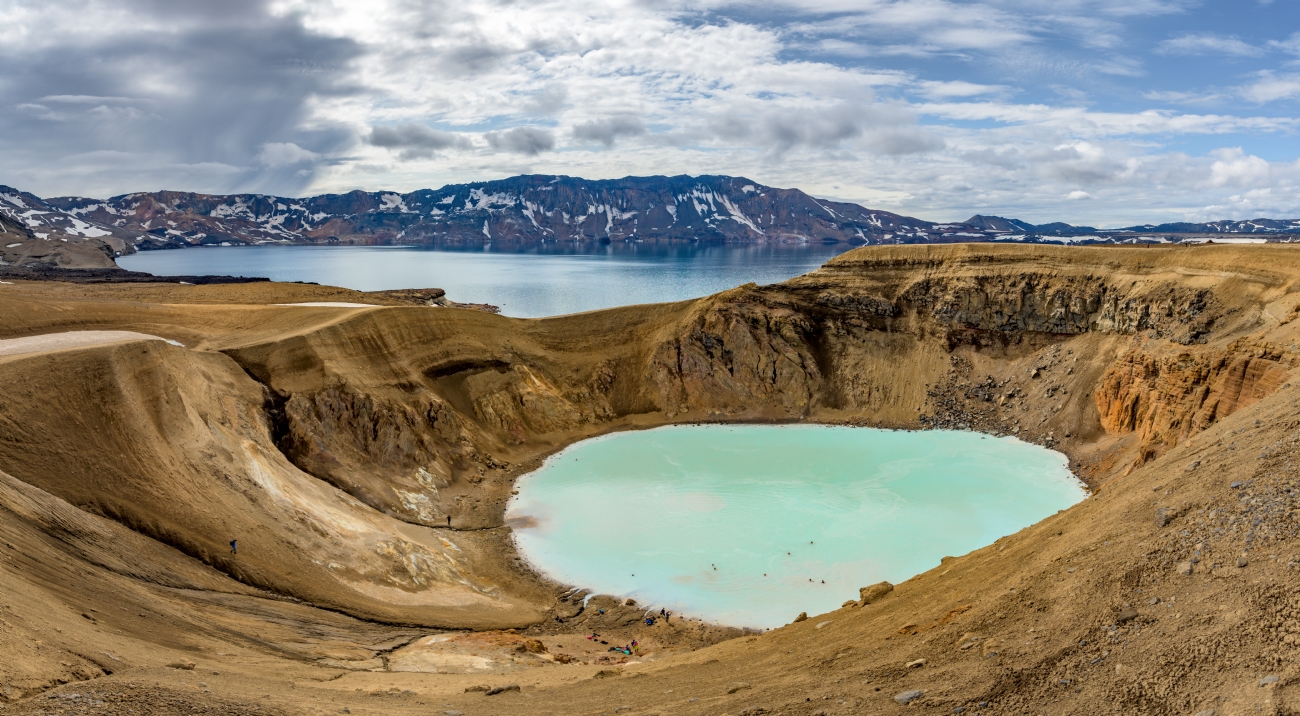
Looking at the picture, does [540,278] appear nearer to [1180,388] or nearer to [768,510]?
[768,510]

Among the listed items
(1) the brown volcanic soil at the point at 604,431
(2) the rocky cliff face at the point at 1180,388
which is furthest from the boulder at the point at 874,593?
(2) the rocky cliff face at the point at 1180,388

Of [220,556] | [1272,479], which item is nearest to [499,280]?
[220,556]

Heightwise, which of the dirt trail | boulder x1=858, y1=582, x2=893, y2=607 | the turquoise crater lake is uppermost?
the dirt trail

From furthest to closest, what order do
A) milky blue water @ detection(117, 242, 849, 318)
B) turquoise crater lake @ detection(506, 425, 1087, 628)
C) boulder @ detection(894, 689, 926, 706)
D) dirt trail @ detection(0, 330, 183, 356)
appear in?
milky blue water @ detection(117, 242, 849, 318)
dirt trail @ detection(0, 330, 183, 356)
turquoise crater lake @ detection(506, 425, 1087, 628)
boulder @ detection(894, 689, 926, 706)

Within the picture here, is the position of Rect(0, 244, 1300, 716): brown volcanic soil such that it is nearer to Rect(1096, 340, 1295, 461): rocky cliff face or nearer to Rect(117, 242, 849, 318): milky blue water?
Rect(1096, 340, 1295, 461): rocky cliff face

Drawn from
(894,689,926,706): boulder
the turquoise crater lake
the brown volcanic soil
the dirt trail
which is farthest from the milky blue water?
(894,689,926,706): boulder

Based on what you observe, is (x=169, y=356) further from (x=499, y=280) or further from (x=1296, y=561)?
(x=499, y=280)
